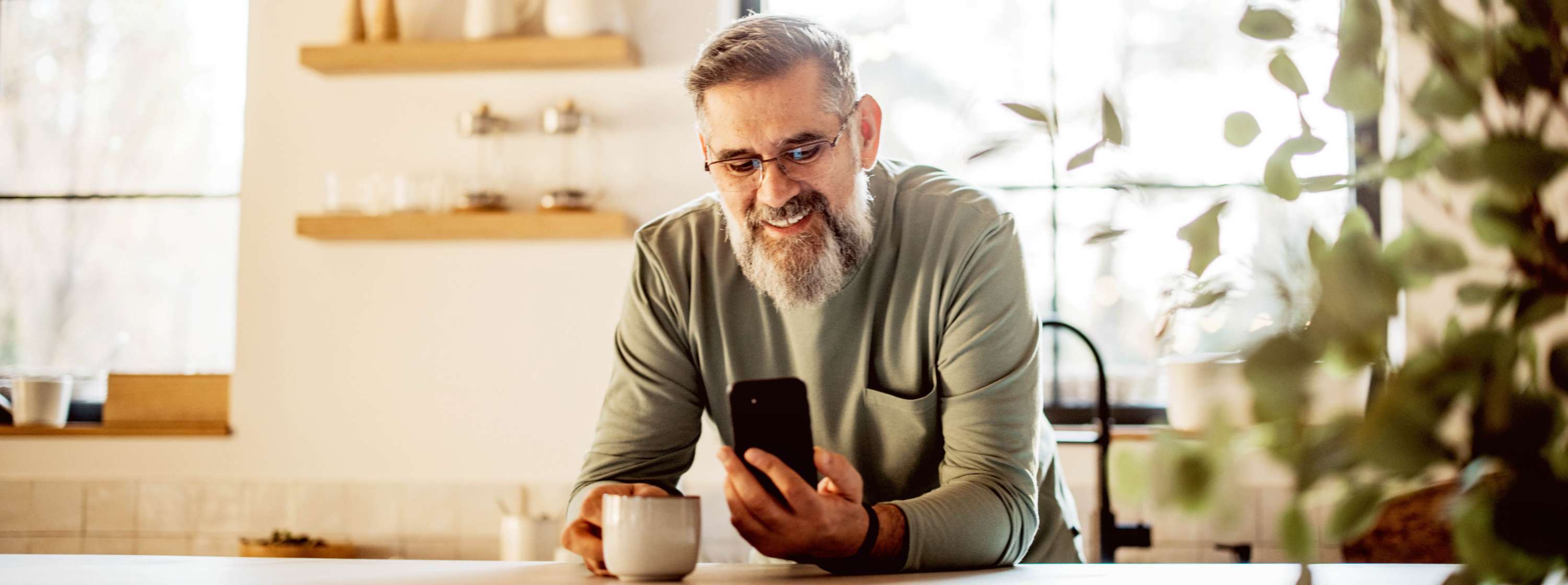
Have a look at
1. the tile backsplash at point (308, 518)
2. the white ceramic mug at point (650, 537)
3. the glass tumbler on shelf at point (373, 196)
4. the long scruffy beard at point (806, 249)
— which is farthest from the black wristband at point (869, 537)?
the glass tumbler on shelf at point (373, 196)

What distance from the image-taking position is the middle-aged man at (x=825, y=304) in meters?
1.56

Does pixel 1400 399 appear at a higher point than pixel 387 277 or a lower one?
lower

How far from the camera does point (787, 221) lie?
5.53ft

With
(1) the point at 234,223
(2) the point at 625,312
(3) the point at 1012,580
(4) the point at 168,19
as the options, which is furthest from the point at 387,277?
(3) the point at 1012,580

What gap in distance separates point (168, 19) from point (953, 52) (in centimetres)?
204

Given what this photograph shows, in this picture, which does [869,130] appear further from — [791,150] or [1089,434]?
[1089,434]

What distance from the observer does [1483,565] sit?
292mm

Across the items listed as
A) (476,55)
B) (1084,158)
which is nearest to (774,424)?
(1084,158)

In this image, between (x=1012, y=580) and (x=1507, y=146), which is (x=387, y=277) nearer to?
(x=1012, y=580)

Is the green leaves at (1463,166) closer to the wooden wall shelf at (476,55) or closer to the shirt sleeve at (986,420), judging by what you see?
the shirt sleeve at (986,420)

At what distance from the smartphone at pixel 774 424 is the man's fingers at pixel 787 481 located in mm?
14

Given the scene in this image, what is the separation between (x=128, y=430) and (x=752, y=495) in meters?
2.36

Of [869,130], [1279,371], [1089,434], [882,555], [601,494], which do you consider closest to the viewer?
[1279,371]

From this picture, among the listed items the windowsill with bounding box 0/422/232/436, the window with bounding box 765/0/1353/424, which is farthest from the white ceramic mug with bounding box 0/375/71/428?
the window with bounding box 765/0/1353/424
